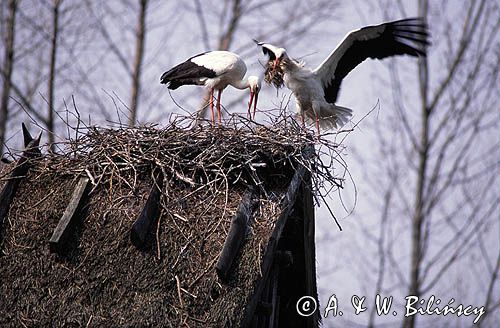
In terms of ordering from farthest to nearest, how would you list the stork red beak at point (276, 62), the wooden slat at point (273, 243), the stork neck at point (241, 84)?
the stork red beak at point (276, 62), the stork neck at point (241, 84), the wooden slat at point (273, 243)

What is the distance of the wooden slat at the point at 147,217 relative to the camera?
20.1ft

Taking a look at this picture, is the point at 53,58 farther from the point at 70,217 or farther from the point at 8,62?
the point at 70,217

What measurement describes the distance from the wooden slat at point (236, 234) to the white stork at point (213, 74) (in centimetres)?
285

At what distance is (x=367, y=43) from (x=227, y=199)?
435 centimetres

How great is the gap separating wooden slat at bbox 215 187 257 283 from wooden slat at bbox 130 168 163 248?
575mm

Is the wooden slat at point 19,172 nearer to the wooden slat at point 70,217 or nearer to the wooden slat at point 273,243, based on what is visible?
the wooden slat at point 70,217

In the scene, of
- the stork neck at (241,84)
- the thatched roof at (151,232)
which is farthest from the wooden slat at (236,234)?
the stork neck at (241,84)

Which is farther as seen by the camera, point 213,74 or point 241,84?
point 241,84

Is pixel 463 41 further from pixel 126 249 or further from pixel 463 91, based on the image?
pixel 126 249

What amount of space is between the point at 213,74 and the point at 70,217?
333 cm

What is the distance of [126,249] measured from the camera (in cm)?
622

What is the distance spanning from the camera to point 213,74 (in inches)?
366

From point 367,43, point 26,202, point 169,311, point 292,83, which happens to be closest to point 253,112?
point 292,83

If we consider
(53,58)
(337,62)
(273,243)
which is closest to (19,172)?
(273,243)
